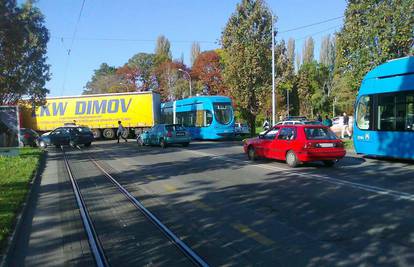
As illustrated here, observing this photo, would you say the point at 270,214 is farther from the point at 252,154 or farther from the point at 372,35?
the point at 372,35

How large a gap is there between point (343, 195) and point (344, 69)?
50.2ft

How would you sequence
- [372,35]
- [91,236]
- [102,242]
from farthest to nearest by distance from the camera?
[372,35] < [91,236] < [102,242]

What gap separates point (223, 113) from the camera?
1230 inches

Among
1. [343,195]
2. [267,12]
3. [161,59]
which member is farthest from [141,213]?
[161,59]

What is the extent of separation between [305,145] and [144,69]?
72290mm

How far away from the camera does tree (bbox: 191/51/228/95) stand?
210 ft

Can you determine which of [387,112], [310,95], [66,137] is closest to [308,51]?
[310,95]

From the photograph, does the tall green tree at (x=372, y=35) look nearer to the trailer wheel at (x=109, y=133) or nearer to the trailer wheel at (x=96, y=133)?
the trailer wheel at (x=109, y=133)

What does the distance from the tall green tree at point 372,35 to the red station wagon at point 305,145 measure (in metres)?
8.92

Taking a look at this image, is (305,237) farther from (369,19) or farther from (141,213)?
(369,19)

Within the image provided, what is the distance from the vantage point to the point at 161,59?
83.9m

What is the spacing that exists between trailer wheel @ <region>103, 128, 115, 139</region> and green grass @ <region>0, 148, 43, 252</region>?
71.6ft

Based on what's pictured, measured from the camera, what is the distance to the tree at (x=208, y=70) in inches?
2518

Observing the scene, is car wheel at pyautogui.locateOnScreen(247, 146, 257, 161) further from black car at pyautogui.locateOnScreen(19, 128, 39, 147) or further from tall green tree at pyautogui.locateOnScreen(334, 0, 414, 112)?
black car at pyautogui.locateOnScreen(19, 128, 39, 147)
